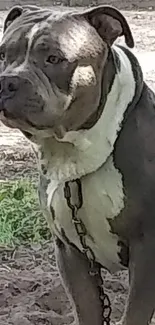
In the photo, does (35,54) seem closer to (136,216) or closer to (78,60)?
(78,60)

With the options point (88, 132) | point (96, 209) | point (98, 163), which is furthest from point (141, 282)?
point (88, 132)

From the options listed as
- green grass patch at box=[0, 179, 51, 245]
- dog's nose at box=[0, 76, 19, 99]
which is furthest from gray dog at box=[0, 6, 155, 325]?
green grass patch at box=[0, 179, 51, 245]

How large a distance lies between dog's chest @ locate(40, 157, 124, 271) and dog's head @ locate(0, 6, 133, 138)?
251mm

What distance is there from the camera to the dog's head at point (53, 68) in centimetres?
301

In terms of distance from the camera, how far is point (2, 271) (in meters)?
4.89

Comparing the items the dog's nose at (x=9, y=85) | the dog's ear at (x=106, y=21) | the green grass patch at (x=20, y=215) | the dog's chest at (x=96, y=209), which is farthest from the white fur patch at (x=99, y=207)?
the green grass patch at (x=20, y=215)

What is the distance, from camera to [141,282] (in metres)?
3.45

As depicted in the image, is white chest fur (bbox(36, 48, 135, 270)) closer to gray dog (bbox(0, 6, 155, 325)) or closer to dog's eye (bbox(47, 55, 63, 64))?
gray dog (bbox(0, 6, 155, 325))

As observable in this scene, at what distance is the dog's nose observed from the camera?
2984 millimetres

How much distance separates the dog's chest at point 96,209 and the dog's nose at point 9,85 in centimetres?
51

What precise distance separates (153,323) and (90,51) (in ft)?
4.86

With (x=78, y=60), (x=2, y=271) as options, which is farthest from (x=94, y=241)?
(x=2, y=271)

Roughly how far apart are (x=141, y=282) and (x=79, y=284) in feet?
1.04

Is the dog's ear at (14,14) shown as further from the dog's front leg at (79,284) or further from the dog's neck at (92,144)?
the dog's front leg at (79,284)
